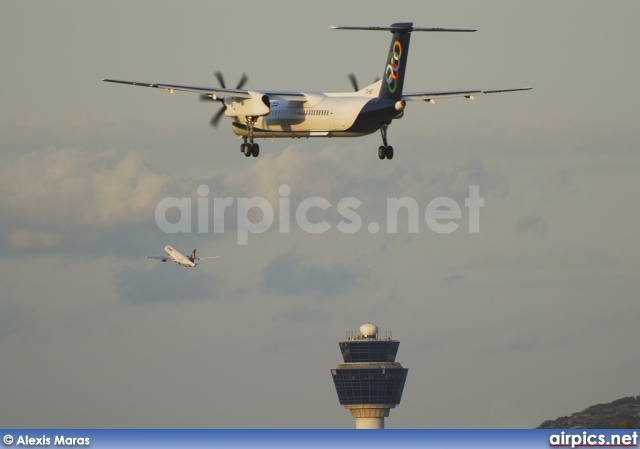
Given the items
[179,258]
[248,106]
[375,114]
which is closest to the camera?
[375,114]

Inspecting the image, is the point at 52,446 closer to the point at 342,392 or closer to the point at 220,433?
the point at 220,433

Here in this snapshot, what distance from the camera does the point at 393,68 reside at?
84.5 m

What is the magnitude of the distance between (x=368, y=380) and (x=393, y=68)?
116 meters

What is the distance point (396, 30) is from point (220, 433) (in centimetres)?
2483

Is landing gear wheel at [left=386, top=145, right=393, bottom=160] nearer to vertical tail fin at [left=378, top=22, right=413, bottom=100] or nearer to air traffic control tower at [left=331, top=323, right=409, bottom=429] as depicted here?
vertical tail fin at [left=378, top=22, right=413, bottom=100]

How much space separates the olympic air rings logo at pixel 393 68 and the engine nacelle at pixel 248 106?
24.6 ft

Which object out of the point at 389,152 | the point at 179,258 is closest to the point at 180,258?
the point at 179,258

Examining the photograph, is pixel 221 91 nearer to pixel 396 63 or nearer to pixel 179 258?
pixel 396 63

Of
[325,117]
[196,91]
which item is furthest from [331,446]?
[196,91]

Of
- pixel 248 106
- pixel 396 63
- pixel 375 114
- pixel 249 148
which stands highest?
pixel 396 63

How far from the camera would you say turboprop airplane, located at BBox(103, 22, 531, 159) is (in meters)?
82.2

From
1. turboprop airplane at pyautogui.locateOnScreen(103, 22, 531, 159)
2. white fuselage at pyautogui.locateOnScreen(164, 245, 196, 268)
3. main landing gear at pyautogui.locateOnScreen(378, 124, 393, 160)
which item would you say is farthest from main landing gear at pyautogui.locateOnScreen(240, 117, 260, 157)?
white fuselage at pyautogui.locateOnScreen(164, 245, 196, 268)

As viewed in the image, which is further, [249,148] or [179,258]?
[179,258]

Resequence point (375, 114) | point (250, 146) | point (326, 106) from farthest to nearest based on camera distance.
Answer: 1. point (250, 146)
2. point (326, 106)
3. point (375, 114)
